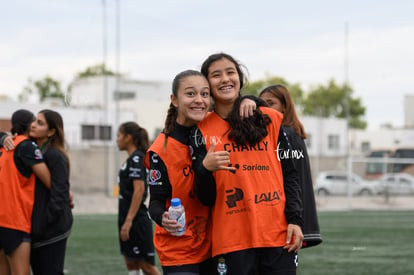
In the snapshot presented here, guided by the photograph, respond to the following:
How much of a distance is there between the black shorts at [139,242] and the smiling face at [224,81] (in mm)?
4129

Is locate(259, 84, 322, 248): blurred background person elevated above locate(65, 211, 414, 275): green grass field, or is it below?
above

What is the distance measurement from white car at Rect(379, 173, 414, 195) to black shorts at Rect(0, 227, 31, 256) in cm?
2949

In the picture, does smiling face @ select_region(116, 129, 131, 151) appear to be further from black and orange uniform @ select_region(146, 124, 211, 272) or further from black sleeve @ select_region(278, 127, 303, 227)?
black sleeve @ select_region(278, 127, 303, 227)

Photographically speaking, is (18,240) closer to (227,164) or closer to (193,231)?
(193,231)

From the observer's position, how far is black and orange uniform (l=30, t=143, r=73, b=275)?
6.28m

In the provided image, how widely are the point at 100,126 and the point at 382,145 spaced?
28631 millimetres

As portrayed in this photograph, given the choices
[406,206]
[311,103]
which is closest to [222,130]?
[406,206]

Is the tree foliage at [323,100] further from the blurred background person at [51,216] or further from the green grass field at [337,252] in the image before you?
the blurred background person at [51,216]

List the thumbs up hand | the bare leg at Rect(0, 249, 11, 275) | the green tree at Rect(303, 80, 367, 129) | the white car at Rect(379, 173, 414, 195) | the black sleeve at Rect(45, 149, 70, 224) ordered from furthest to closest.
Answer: the green tree at Rect(303, 80, 367, 129) < the white car at Rect(379, 173, 414, 195) < the bare leg at Rect(0, 249, 11, 275) < the black sleeve at Rect(45, 149, 70, 224) < the thumbs up hand

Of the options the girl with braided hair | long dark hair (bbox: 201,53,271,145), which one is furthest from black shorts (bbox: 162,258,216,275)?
long dark hair (bbox: 201,53,271,145)

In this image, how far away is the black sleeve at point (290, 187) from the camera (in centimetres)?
443

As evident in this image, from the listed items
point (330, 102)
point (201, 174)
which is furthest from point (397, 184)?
point (330, 102)

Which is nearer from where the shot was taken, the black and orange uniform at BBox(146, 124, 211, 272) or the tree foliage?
the black and orange uniform at BBox(146, 124, 211, 272)

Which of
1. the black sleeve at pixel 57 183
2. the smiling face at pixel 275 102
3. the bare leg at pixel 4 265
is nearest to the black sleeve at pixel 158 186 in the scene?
the smiling face at pixel 275 102
